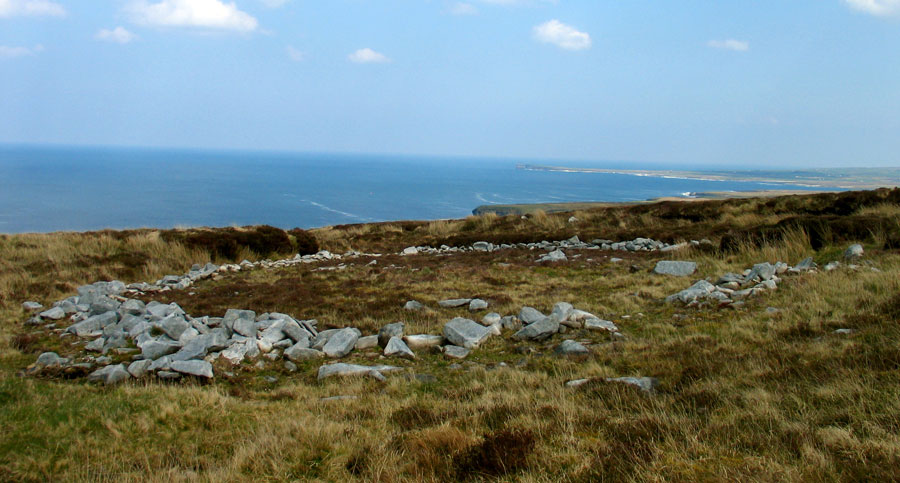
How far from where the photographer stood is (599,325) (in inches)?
303

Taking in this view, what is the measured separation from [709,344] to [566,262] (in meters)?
8.69

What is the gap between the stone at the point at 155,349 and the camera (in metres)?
7.05

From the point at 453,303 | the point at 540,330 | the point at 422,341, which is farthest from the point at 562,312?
the point at 453,303

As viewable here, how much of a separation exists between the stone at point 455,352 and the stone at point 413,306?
2599 mm

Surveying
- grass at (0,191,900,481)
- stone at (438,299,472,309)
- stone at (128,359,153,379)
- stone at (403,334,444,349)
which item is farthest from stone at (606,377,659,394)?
stone at (128,359,153,379)

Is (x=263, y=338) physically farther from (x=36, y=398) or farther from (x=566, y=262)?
(x=566, y=262)

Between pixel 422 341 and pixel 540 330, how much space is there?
1846mm

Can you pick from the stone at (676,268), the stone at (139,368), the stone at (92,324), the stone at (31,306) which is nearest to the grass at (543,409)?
the stone at (92,324)

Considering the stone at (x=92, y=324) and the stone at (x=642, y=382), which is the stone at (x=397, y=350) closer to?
the stone at (x=642, y=382)

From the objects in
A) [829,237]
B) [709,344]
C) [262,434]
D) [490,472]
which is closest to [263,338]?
[262,434]

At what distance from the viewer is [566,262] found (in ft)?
48.7

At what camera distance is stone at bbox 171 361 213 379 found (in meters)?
6.29

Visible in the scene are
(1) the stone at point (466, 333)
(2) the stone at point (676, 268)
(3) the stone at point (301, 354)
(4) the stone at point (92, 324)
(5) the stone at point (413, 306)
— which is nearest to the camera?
(3) the stone at point (301, 354)

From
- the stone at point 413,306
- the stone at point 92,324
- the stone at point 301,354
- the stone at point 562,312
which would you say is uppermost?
the stone at point 562,312
